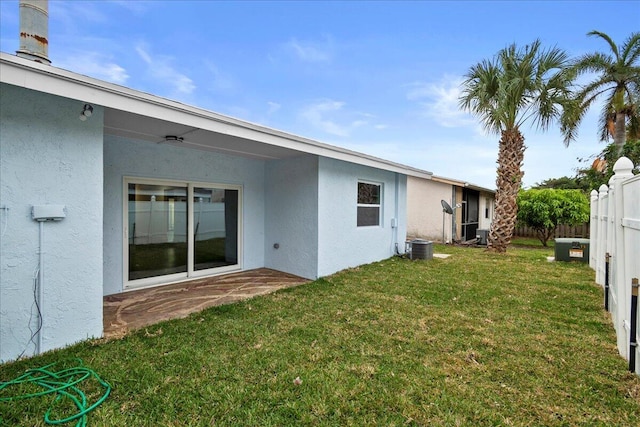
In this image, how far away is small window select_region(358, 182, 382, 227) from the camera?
891 cm

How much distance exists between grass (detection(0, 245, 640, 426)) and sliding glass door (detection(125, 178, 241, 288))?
243cm

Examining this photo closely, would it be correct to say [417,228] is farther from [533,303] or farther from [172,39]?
[172,39]

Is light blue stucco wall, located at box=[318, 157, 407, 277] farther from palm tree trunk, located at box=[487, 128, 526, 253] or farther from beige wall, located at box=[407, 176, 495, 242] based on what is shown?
beige wall, located at box=[407, 176, 495, 242]

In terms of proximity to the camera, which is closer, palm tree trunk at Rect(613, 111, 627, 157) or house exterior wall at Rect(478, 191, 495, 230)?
palm tree trunk at Rect(613, 111, 627, 157)

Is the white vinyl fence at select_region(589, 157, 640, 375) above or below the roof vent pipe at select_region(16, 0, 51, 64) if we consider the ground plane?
below

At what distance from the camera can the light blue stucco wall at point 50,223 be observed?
3.22 m

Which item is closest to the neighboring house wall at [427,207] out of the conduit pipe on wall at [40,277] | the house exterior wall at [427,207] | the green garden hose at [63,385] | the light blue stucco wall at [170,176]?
the house exterior wall at [427,207]

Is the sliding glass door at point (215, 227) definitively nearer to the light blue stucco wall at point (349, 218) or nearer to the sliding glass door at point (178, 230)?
the sliding glass door at point (178, 230)

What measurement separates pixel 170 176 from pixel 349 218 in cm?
458

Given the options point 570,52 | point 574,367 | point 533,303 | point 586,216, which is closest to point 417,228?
point 586,216

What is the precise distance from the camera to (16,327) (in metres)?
3.30

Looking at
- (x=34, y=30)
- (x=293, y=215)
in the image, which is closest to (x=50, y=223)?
(x=34, y=30)

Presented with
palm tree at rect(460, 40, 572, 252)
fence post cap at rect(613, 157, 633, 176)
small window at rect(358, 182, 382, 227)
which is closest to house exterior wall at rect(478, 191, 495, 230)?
palm tree at rect(460, 40, 572, 252)

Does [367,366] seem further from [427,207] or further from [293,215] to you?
[427,207]
